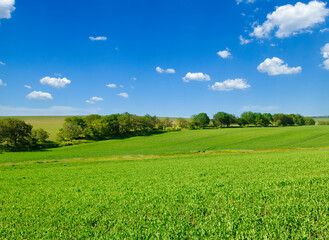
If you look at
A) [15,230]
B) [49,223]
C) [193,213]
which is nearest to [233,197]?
[193,213]

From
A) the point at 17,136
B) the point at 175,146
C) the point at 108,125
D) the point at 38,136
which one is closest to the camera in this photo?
the point at 175,146

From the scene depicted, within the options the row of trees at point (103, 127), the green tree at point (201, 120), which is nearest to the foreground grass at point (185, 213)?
the row of trees at point (103, 127)

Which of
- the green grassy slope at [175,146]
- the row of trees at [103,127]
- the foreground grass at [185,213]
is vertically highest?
the row of trees at [103,127]

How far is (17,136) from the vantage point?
60969 mm

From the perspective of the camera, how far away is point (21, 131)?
61656 millimetres

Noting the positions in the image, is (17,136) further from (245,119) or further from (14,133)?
(245,119)

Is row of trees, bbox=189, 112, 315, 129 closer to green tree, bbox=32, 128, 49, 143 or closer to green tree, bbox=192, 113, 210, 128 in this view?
green tree, bbox=192, 113, 210, 128

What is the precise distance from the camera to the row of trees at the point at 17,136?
191ft

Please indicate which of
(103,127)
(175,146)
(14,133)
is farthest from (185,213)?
(103,127)

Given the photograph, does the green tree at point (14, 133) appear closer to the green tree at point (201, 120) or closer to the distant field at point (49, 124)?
the distant field at point (49, 124)

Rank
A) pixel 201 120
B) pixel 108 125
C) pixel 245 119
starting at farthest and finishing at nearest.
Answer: pixel 245 119 → pixel 201 120 → pixel 108 125

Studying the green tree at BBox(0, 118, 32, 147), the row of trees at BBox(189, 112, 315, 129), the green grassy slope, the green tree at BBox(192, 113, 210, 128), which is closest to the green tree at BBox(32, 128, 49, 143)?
the green tree at BBox(0, 118, 32, 147)

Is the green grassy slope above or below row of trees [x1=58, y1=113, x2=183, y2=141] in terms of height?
below

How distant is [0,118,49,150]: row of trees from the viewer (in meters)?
58.1
